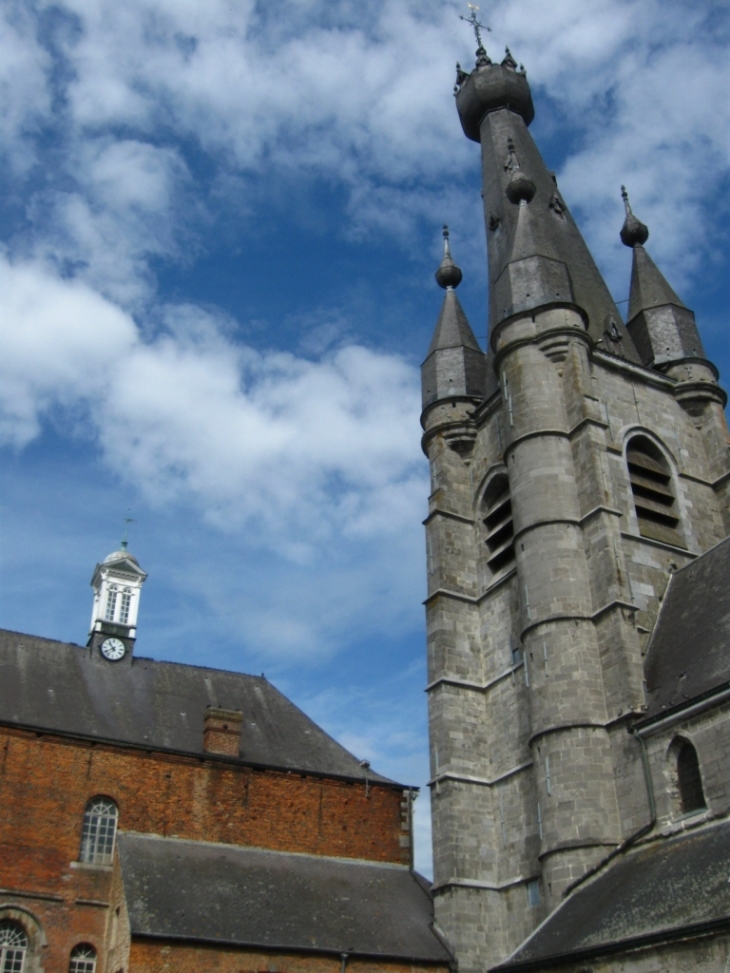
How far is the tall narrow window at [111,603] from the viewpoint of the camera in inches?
907

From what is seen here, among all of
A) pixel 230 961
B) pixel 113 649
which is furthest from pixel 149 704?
pixel 230 961

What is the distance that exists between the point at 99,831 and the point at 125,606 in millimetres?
6344

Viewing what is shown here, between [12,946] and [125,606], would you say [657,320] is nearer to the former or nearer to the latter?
[125,606]

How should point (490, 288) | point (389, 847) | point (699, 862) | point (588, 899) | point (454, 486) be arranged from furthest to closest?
1. point (490, 288)
2. point (454, 486)
3. point (389, 847)
4. point (588, 899)
5. point (699, 862)

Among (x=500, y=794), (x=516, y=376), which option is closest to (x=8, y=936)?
(x=500, y=794)

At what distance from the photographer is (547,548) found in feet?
63.0

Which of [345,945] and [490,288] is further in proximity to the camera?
[490,288]

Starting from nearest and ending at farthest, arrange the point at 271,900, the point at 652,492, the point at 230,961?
1. the point at 230,961
2. the point at 271,900
3. the point at 652,492

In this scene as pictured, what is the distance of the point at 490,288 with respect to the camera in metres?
27.8

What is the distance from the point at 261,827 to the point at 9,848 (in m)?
5.01

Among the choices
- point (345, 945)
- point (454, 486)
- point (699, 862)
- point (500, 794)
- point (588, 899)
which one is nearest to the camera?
point (699, 862)

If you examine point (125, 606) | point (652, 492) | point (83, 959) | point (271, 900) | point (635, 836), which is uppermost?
point (652, 492)

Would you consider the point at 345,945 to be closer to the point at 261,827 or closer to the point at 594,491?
the point at 261,827

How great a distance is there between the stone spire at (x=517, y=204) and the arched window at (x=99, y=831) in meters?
14.0
